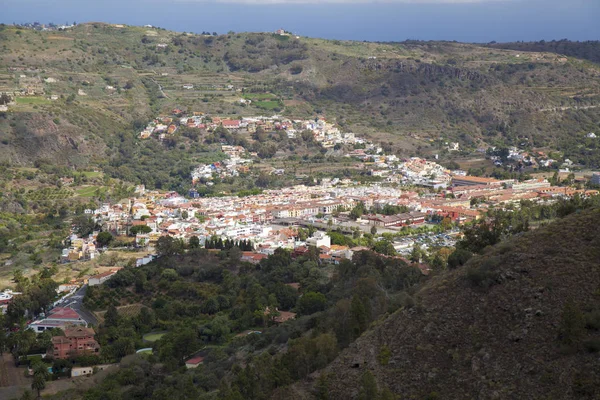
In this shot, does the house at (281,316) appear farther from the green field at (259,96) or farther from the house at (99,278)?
the green field at (259,96)

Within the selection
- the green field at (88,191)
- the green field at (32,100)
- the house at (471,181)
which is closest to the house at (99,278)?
the green field at (88,191)

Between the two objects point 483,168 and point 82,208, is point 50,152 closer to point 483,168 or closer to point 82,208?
point 82,208

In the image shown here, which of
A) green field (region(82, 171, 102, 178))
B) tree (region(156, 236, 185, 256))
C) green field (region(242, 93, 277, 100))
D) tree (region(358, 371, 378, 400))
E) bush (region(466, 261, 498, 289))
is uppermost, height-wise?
bush (region(466, 261, 498, 289))

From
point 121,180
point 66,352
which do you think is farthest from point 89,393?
point 121,180

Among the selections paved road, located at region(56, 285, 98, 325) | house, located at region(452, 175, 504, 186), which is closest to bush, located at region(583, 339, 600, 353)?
paved road, located at region(56, 285, 98, 325)

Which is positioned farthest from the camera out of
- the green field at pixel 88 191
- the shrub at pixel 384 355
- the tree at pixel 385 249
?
the green field at pixel 88 191

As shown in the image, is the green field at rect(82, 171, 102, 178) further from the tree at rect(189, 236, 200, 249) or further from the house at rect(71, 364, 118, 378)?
the house at rect(71, 364, 118, 378)

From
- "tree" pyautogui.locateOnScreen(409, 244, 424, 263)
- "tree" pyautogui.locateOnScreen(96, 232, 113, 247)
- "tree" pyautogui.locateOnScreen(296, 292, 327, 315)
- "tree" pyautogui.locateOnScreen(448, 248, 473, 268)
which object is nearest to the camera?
"tree" pyautogui.locateOnScreen(448, 248, 473, 268)
